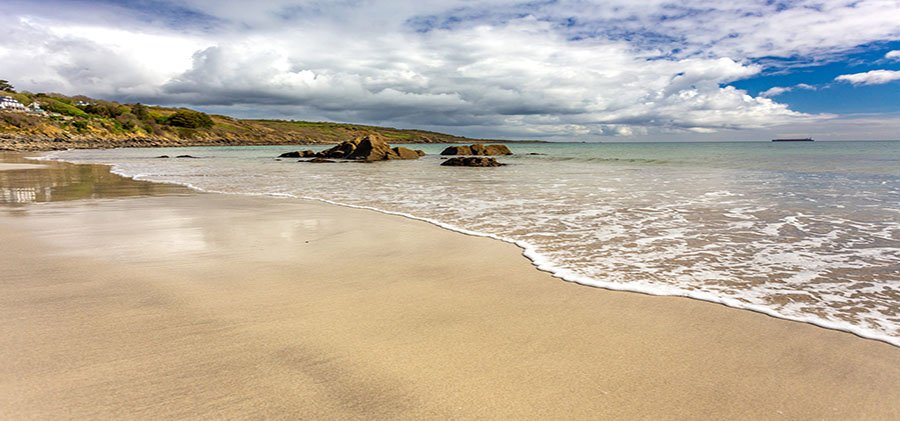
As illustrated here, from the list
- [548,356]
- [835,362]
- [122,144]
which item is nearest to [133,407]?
[548,356]

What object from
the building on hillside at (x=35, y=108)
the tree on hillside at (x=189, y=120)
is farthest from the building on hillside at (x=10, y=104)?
the tree on hillside at (x=189, y=120)

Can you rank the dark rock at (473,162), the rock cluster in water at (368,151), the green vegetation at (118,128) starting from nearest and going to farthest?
the dark rock at (473,162), the rock cluster in water at (368,151), the green vegetation at (118,128)

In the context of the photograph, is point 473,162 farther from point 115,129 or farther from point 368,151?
point 115,129

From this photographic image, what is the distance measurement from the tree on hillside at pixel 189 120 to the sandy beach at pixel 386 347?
12463 centimetres

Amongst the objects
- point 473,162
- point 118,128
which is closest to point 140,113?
point 118,128

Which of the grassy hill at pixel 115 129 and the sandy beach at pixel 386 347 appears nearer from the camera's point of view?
the sandy beach at pixel 386 347

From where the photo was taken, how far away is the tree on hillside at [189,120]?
112 meters

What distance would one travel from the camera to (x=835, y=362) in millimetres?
2871

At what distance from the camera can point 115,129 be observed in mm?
82125

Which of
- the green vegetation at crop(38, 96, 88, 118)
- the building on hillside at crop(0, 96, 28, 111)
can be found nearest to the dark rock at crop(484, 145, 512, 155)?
the green vegetation at crop(38, 96, 88, 118)

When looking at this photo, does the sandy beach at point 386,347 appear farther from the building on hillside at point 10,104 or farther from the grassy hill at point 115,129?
the building on hillside at point 10,104

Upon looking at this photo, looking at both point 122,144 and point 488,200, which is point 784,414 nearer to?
point 488,200

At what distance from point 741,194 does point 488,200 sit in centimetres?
697

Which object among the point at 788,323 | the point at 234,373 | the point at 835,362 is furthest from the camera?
the point at 788,323
